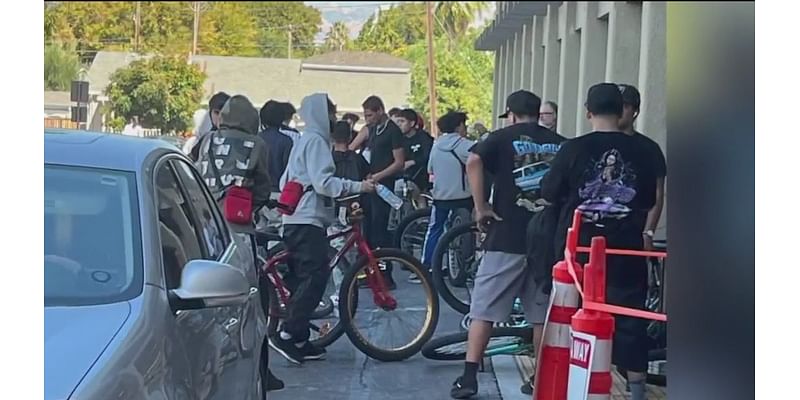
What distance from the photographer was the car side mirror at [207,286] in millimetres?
3586

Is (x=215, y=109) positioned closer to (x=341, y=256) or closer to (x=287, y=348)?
(x=341, y=256)

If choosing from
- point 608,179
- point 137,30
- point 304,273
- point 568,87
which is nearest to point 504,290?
point 608,179

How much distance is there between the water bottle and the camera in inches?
255

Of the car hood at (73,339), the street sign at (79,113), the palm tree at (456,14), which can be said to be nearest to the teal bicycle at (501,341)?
the palm tree at (456,14)

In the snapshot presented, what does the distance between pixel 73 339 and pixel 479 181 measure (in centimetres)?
296

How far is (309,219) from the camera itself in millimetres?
6676

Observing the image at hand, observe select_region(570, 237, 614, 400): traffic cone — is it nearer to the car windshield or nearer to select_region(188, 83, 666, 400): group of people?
select_region(188, 83, 666, 400): group of people

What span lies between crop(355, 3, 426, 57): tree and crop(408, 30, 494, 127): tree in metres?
0.06

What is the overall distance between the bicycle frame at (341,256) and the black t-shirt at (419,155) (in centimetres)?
46

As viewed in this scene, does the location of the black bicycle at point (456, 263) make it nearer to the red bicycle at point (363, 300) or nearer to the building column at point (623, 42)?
the red bicycle at point (363, 300)

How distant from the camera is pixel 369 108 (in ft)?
20.3

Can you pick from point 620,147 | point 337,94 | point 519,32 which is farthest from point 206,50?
point 620,147

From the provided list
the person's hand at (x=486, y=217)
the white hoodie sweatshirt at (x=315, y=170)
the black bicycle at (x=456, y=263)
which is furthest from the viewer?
the black bicycle at (x=456, y=263)

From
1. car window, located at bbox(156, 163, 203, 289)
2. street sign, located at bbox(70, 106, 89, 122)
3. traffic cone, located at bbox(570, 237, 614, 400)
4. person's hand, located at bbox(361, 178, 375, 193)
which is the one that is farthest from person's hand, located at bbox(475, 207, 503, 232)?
street sign, located at bbox(70, 106, 89, 122)
